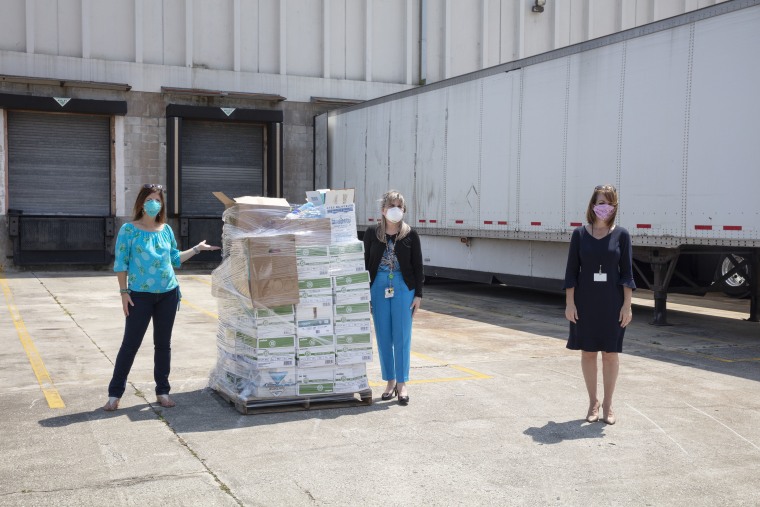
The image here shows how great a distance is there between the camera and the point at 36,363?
889 centimetres

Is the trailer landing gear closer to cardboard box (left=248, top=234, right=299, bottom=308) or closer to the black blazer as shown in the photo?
the black blazer

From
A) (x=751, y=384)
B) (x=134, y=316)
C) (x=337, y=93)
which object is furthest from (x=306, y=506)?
(x=337, y=93)

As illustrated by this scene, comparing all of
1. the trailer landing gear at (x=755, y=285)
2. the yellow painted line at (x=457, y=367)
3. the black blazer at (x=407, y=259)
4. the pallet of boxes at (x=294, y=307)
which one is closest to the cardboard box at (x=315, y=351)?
the pallet of boxes at (x=294, y=307)

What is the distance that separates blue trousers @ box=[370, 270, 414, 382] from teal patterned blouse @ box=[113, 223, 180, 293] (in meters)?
1.83

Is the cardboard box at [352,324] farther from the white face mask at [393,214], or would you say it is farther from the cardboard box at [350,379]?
the white face mask at [393,214]

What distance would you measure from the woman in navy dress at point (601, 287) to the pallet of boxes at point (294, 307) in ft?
5.94

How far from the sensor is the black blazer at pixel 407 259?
7.39 meters

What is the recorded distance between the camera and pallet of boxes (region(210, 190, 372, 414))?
6887 mm

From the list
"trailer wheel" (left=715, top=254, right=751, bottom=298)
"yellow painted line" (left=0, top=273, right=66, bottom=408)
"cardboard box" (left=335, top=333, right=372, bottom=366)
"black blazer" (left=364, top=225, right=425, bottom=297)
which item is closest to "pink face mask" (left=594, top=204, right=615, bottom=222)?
"black blazer" (left=364, top=225, right=425, bottom=297)

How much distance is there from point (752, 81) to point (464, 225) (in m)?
6.91

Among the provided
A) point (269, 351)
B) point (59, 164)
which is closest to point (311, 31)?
point (59, 164)

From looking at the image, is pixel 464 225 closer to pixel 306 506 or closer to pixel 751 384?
pixel 751 384

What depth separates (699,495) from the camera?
5.06 meters

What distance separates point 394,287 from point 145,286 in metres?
2.13
